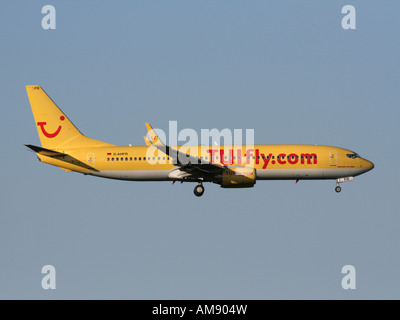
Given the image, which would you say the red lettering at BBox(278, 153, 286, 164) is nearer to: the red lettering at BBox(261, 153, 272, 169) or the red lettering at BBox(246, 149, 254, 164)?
the red lettering at BBox(261, 153, 272, 169)

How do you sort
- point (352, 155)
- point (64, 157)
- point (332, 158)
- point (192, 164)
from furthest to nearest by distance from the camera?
point (64, 157) → point (352, 155) → point (332, 158) → point (192, 164)

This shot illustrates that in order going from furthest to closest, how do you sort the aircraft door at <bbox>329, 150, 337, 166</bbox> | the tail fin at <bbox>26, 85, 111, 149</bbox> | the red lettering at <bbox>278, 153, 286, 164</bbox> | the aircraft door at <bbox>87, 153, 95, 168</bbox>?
the tail fin at <bbox>26, 85, 111, 149</bbox>
the aircraft door at <bbox>87, 153, 95, 168</bbox>
the aircraft door at <bbox>329, 150, 337, 166</bbox>
the red lettering at <bbox>278, 153, 286, 164</bbox>

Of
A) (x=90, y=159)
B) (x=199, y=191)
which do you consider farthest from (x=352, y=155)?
(x=90, y=159)

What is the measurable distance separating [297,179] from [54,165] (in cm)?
2397

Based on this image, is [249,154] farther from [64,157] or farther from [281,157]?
[64,157]

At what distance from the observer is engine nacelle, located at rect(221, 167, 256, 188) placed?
84750 mm

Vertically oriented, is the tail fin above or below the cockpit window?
above

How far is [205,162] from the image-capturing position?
85.5m

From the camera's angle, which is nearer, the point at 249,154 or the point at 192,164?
the point at 192,164

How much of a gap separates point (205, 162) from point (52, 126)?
1692cm

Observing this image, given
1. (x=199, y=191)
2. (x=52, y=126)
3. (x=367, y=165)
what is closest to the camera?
(x=199, y=191)

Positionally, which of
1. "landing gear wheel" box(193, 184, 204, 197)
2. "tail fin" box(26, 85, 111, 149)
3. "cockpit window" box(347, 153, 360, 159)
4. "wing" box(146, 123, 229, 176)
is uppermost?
"tail fin" box(26, 85, 111, 149)

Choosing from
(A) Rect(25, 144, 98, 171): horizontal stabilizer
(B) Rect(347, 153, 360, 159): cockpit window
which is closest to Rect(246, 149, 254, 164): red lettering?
(B) Rect(347, 153, 360, 159): cockpit window

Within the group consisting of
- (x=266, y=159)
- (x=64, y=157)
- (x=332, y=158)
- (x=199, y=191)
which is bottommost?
(x=199, y=191)
